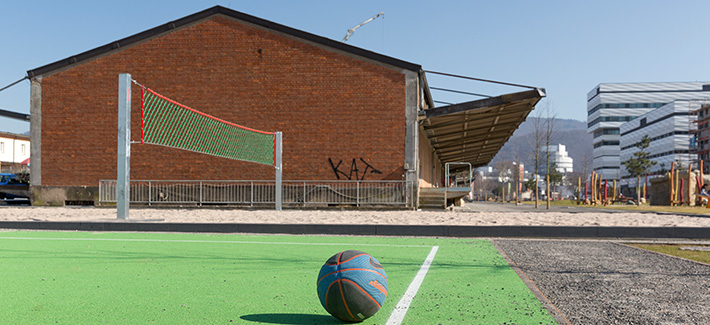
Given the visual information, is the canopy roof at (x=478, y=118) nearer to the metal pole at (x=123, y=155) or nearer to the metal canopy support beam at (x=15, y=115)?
the metal pole at (x=123, y=155)

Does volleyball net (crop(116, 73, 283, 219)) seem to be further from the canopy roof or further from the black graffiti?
the canopy roof

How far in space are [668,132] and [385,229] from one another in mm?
118341

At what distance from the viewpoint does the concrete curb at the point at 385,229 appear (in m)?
13.2

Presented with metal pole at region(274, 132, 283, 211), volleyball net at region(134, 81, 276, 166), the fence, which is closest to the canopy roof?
the fence

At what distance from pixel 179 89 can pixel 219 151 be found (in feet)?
14.5

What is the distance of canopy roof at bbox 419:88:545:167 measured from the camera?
24.8 metres

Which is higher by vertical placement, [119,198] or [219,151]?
[219,151]

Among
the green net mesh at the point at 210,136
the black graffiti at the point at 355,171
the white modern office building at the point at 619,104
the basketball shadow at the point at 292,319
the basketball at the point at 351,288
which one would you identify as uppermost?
the white modern office building at the point at 619,104

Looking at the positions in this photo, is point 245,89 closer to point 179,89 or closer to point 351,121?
point 179,89

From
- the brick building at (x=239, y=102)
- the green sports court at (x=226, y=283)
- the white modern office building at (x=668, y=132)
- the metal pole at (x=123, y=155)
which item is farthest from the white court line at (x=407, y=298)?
the white modern office building at (x=668, y=132)

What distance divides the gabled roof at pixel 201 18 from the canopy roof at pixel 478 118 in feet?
9.01

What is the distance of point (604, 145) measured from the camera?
148875mm

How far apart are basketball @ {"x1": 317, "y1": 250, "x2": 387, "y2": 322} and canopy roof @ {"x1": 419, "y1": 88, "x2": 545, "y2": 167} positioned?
69.0ft

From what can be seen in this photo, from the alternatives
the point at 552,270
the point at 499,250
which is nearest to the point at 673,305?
the point at 552,270
